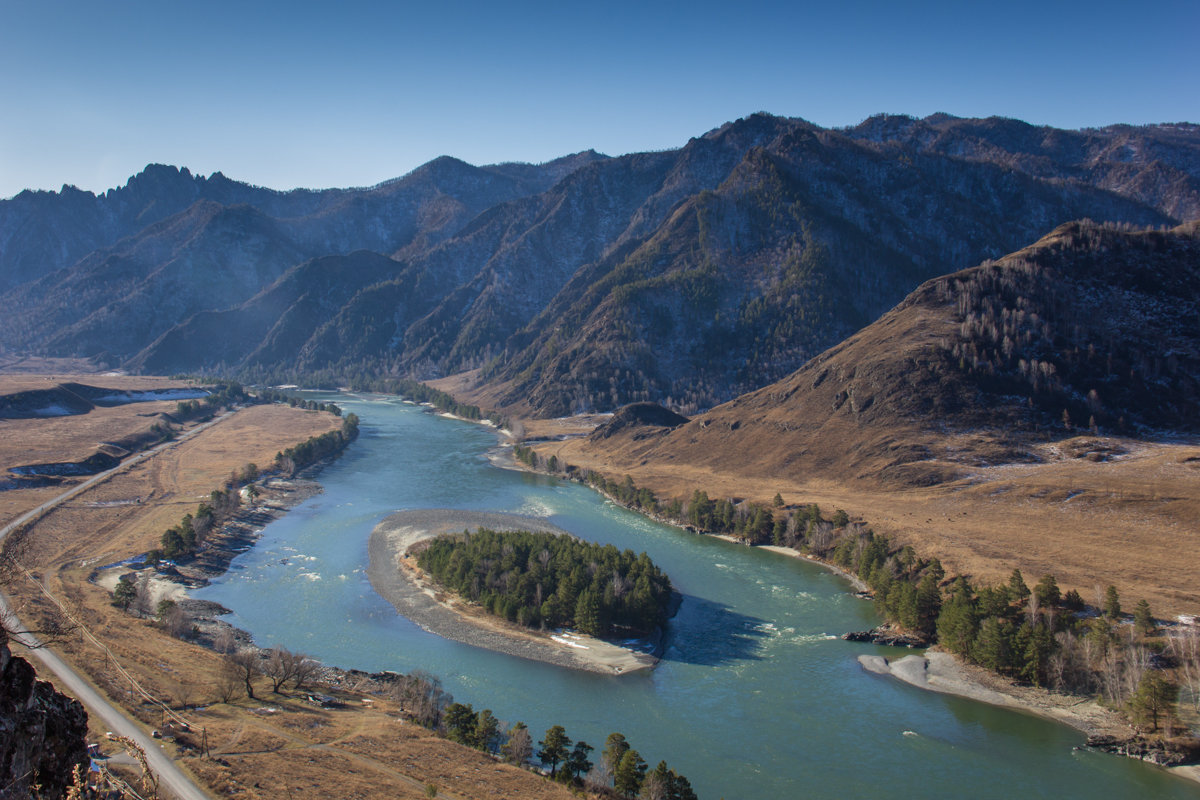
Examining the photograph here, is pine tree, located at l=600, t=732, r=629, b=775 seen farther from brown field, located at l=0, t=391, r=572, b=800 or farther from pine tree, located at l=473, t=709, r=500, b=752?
pine tree, located at l=473, t=709, r=500, b=752

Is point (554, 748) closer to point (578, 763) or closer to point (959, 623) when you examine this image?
point (578, 763)

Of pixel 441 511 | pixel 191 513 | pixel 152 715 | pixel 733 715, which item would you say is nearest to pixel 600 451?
pixel 441 511

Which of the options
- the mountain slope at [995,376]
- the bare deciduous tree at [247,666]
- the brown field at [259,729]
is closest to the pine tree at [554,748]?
the brown field at [259,729]

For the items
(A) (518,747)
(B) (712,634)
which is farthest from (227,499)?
(A) (518,747)

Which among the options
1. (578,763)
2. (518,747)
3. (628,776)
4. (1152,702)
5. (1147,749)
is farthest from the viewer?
(1152,702)

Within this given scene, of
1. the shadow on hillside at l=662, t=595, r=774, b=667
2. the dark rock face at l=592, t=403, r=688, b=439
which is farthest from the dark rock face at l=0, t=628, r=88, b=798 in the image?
the dark rock face at l=592, t=403, r=688, b=439

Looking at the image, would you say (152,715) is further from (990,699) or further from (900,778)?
(990,699)

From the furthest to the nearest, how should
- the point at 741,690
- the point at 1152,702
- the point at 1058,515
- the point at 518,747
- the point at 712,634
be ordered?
the point at 1058,515
the point at 712,634
the point at 741,690
the point at 1152,702
the point at 518,747
